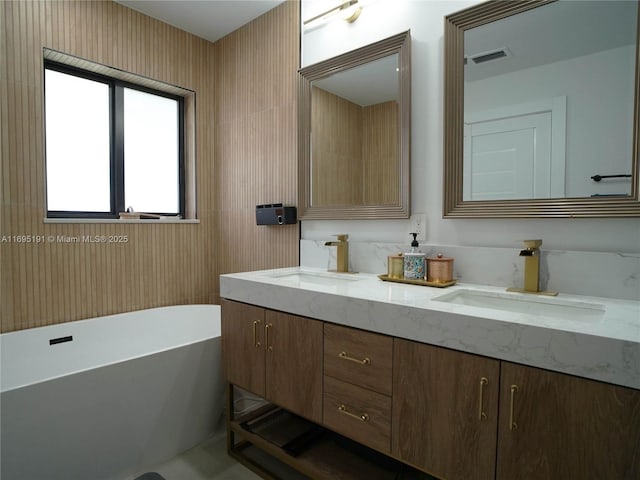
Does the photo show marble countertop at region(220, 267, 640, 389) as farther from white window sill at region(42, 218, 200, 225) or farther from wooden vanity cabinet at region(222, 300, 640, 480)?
white window sill at region(42, 218, 200, 225)

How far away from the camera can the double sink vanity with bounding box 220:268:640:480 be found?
80cm

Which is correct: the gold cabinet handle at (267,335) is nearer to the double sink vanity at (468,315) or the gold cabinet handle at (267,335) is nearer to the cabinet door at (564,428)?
the double sink vanity at (468,315)

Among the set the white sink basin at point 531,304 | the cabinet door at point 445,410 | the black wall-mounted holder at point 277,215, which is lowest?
the cabinet door at point 445,410

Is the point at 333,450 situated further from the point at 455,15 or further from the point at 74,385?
the point at 455,15

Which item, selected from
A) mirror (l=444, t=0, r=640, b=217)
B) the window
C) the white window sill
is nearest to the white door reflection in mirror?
mirror (l=444, t=0, r=640, b=217)

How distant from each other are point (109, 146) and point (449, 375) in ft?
8.10

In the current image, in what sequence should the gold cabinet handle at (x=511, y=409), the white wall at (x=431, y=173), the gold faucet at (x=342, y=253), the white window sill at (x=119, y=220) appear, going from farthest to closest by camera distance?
the white window sill at (x=119, y=220), the gold faucet at (x=342, y=253), the white wall at (x=431, y=173), the gold cabinet handle at (x=511, y=409)

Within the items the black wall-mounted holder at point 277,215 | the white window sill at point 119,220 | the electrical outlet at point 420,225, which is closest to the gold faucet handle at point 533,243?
the electrical outlet at point 420,225

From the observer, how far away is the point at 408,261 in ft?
5.05

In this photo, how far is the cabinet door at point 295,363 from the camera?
1347 millimetres

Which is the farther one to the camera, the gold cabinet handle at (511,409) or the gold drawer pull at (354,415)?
the gold drawer pull at (354,415)

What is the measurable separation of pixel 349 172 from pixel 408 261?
0.62m

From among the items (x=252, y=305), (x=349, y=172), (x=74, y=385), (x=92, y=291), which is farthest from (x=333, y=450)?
(x=92, y=291)

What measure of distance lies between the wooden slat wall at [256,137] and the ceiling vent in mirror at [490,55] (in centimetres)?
104
